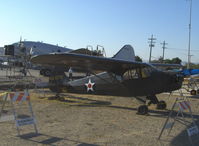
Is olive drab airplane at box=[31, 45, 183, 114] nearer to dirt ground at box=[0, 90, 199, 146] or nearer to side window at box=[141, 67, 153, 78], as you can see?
side window at box=[141, 67, 153, 78]

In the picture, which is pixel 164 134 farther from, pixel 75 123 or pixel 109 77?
pixel 109 77

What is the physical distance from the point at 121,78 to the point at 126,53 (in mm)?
8635

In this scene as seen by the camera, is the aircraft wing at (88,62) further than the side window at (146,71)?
No

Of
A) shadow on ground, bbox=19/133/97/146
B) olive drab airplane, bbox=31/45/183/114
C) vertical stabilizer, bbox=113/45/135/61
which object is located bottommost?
shadow on ground, bbox=19/133/97/146

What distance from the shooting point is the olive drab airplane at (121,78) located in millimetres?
8992

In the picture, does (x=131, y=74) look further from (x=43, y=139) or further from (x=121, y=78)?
(x=43, y=139)

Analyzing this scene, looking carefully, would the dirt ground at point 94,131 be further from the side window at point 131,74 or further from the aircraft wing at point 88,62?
the aircraft wing at point 88,62

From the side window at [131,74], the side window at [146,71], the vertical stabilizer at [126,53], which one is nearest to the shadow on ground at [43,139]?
the side window at [146,71]

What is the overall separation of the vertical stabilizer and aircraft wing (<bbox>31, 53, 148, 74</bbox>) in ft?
23.8

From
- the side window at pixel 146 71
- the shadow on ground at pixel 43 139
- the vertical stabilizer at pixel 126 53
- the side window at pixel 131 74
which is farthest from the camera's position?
the vertical stabilizer at pixel 126 53

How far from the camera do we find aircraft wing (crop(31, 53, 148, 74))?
8500 mm

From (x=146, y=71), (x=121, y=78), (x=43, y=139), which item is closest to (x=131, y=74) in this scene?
(x=121, y=78)

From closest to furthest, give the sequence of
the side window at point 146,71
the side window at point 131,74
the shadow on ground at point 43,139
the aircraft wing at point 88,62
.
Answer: the shadow on ground at point 43,139 → the aircraft wing at point 88,62 → the side window at point 146,71 → the side window at point 131,74

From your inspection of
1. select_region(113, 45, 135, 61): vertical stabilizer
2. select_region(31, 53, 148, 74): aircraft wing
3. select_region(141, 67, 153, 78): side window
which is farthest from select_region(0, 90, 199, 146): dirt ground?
select_region(113, 45, 135, 61): vertical stabilizer
